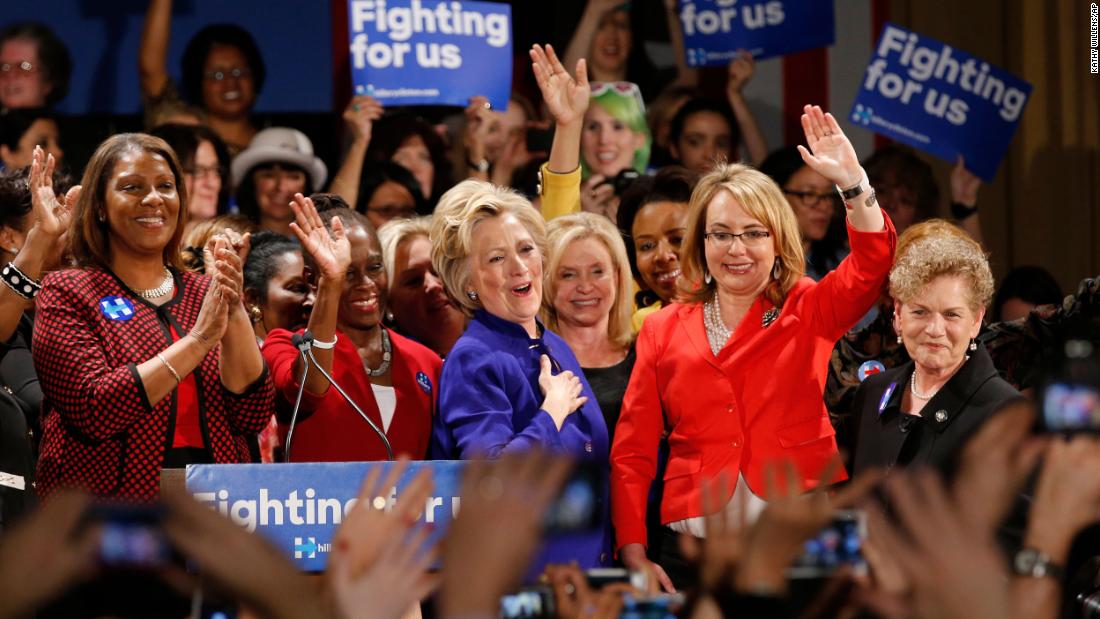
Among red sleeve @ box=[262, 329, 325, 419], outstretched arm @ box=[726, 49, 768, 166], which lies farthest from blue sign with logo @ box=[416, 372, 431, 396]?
outstretched arm @ box=[726, 49, 768, 166]

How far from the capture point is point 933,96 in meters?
5.78

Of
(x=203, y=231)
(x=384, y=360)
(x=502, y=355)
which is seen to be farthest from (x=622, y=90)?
(x=502, y=355)

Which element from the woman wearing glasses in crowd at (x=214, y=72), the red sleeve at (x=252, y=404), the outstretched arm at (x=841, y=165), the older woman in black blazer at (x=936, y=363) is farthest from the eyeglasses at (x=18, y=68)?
the older woman in black blazer at (x=936, y=363)

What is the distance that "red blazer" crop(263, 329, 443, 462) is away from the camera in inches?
145

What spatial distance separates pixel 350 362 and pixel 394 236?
704 millimetres

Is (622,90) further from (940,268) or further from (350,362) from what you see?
(940,268)

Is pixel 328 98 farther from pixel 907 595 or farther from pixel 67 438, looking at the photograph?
pixel 907 595

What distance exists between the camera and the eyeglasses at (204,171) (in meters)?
5.28

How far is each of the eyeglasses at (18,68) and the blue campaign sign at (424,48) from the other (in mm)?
1690

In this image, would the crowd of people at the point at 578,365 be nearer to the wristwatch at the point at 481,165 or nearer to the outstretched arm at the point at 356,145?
the outstretched arm at the point at 356,145

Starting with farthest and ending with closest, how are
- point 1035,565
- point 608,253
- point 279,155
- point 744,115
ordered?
point 744,115 < point 279,155 < point 608,253 < point 1035,565

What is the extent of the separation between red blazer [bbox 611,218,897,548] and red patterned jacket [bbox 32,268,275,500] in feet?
2.90

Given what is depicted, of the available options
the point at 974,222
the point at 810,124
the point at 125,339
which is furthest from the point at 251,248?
the point at 974,222

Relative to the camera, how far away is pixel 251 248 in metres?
4.40
